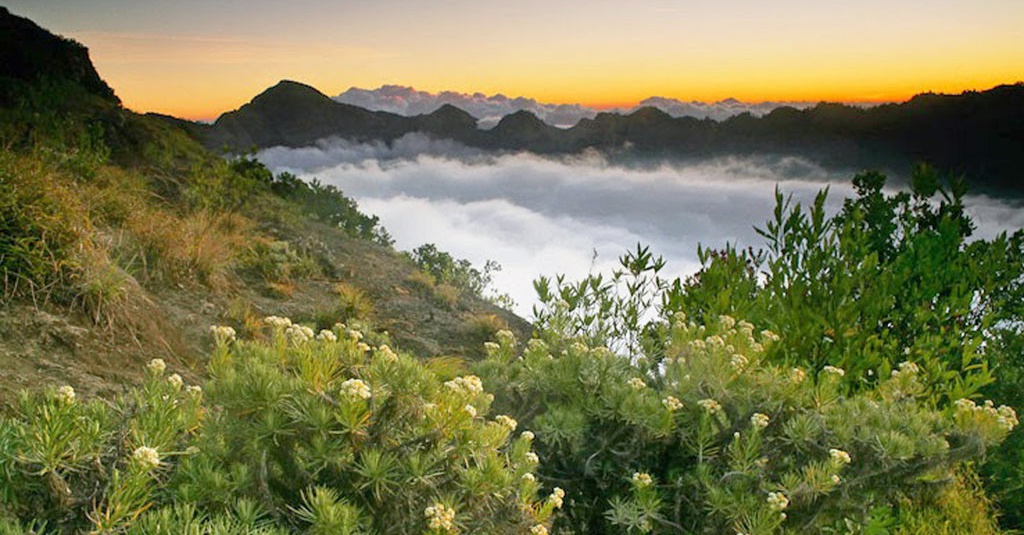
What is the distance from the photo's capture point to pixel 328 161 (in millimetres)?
13719

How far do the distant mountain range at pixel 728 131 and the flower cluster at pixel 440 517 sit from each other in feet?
30.4

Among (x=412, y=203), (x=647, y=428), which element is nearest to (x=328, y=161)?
(x=412, y=203)

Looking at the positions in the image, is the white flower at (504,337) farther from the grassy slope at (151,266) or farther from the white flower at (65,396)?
the grassy slope at (151,266)

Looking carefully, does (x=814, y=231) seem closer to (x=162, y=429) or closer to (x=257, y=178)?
(x=162, y=429)

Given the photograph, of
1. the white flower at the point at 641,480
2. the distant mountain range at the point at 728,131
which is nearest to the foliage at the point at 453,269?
the distant mountain range at the point at 728,131

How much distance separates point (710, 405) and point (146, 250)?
557cm

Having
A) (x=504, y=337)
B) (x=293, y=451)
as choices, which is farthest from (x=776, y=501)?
(x=293, y=451)

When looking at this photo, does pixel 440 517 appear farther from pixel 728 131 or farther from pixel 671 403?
pixel 728 131

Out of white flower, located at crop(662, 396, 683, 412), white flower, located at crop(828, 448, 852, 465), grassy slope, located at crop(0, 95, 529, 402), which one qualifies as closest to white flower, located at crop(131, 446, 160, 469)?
white flower, located at crop(662, 396, 683, 412)

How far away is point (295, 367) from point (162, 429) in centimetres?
45

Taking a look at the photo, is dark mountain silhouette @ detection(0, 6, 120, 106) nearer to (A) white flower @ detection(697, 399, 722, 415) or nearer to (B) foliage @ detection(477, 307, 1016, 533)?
(B) foliage @ detection(477, 307, 1016, 533)

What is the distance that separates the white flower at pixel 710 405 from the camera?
2934 mm

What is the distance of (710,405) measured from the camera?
9.63 ft

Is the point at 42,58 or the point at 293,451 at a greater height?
the point at 42,58
